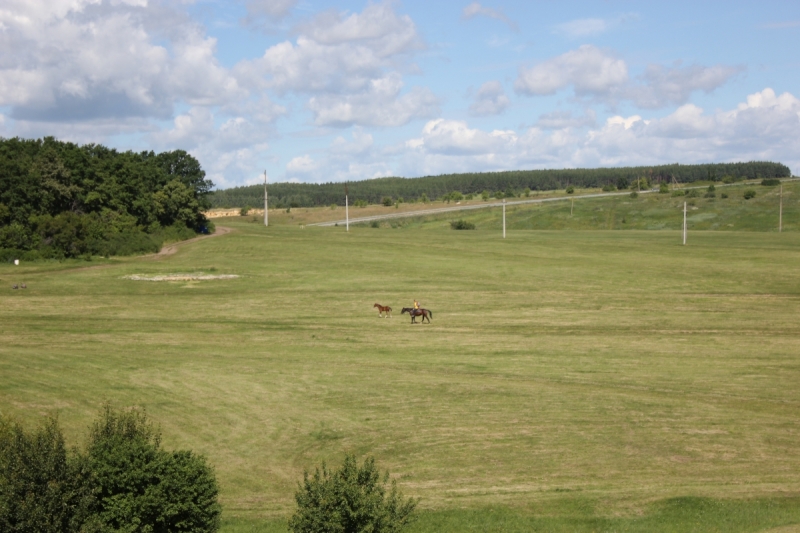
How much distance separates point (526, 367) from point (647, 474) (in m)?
15.1

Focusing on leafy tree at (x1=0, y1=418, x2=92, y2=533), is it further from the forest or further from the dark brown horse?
the forest

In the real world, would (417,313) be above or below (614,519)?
above

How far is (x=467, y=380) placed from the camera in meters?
40.0

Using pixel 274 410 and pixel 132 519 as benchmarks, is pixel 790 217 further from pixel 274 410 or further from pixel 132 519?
pixel 132 519

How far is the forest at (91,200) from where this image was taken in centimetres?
9031

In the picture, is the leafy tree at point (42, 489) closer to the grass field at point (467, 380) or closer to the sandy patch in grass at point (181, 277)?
the grass field at point (467, 380)

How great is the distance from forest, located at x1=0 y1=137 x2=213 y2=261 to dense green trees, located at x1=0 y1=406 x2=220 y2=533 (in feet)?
241

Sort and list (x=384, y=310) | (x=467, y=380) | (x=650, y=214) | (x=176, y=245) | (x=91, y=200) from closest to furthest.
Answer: (x=467, y=380) < (x=384, y=310) < (x=91, y=200) < (x=176, y=245) < (x=650, y=214)

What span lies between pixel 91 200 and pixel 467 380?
70.9m

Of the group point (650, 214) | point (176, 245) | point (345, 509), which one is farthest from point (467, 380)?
point (650, 214)

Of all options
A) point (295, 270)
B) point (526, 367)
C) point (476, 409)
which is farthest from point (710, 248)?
point (476, 409)

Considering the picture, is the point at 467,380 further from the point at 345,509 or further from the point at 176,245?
the point at 176,245

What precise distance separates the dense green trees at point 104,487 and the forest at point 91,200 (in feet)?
241

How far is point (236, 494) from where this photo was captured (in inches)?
1060
